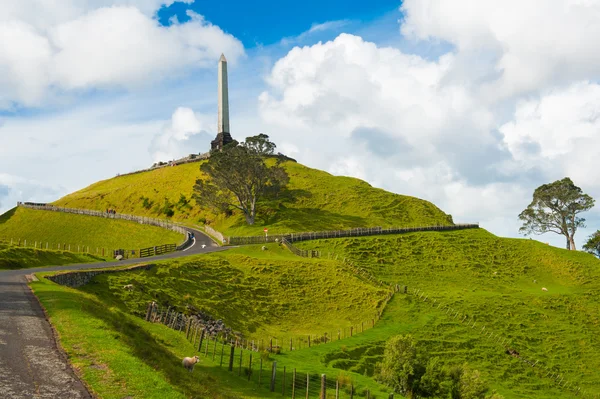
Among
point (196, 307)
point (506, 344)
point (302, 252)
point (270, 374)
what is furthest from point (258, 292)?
point (506, 344)

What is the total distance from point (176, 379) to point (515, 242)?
81462 millimetres

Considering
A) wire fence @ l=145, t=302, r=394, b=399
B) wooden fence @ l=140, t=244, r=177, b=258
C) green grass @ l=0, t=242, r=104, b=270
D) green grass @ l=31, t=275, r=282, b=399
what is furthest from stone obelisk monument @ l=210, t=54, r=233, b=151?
green grass @ l=31, t=275, r=282, b=399

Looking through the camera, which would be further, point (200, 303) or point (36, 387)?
point (200, 303)

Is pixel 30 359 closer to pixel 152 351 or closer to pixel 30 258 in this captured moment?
pixel 152 351

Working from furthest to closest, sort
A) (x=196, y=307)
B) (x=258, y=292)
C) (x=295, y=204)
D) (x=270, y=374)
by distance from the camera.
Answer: (x=295, y=204) → (x=258, y=292) → (x=196, y=307) → (x=270, y=374)

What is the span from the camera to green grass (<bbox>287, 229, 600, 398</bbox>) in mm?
45250

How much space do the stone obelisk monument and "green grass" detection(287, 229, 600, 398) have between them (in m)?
53.6

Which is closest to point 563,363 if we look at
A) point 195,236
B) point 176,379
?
point 176,379

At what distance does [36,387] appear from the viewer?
15.4 metres

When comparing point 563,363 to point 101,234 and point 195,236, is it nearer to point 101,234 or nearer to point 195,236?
point 195,236

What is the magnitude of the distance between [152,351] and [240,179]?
225ft

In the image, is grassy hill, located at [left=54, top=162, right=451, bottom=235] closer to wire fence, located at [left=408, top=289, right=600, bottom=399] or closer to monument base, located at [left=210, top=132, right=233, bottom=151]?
monument base, located at [left=210, top=132, right=233, bottom=151]

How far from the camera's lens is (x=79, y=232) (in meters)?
93.5

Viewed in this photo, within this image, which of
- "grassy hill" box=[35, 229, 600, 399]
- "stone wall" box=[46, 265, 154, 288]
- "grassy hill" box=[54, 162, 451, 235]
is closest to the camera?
"stone wall" box=[46, 265, 154, 288]
